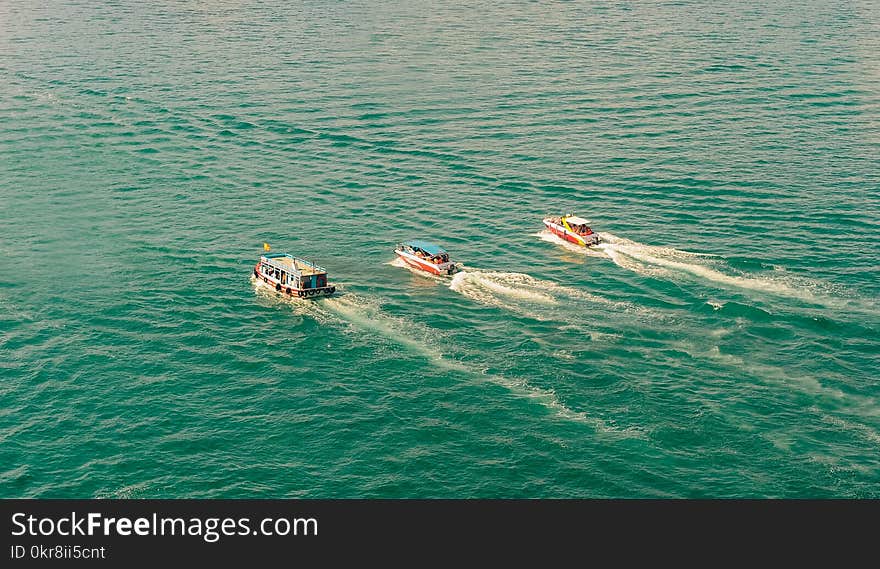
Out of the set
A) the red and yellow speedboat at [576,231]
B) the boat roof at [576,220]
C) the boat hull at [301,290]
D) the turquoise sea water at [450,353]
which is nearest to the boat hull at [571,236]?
the red and yellow speedboat at [576,231]

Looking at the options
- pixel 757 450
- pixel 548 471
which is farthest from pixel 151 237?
pixel 757 450

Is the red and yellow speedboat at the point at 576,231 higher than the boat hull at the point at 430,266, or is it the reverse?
the red and yellow speedboat at the point at 576,231

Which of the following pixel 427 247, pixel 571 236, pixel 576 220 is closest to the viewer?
pixel 427 247

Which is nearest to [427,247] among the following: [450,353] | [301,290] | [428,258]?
[428,258]

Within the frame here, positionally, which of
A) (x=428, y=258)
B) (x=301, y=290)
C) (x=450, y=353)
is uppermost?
(x=428, y=258)

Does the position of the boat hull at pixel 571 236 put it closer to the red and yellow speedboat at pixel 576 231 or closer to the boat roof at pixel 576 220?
the red and yellow speedboat at pixel 576 231

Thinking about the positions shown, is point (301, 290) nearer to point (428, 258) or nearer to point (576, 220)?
point (428, 258)
